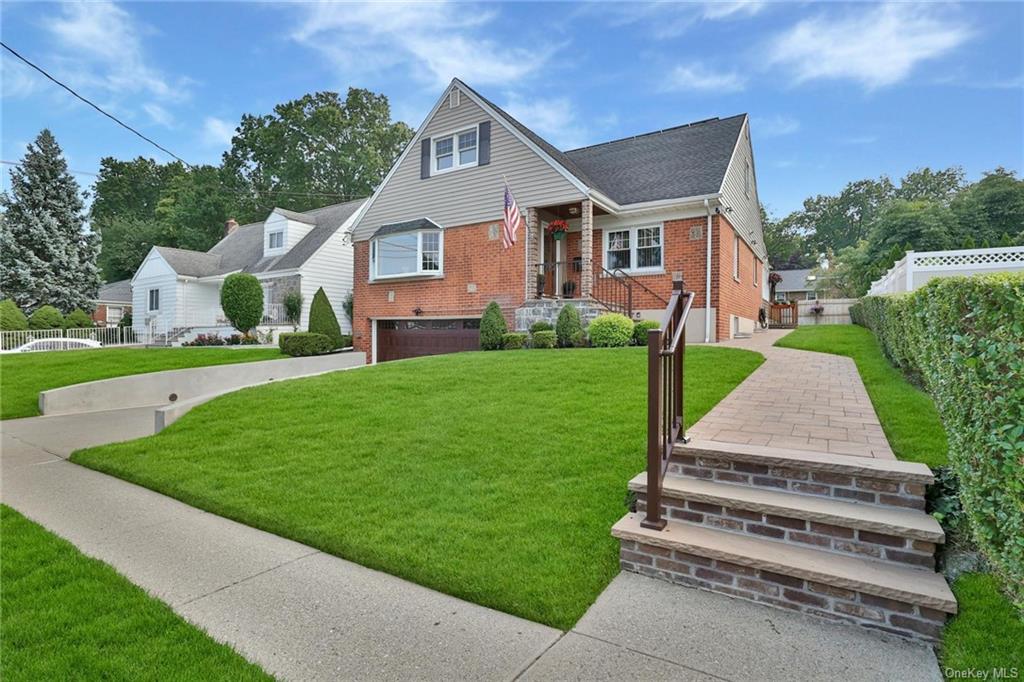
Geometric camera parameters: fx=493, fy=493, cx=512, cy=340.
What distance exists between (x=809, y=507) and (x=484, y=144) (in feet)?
41.4

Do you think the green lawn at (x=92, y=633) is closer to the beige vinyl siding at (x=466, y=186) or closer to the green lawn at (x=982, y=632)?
the green lawn at (x=982, y=632)

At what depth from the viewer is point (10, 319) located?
19.7 m

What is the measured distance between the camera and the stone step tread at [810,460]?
104 inches

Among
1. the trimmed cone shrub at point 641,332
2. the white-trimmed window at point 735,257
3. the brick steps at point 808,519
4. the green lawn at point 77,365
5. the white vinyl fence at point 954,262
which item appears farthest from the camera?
the white-trimmed window at point 735,257

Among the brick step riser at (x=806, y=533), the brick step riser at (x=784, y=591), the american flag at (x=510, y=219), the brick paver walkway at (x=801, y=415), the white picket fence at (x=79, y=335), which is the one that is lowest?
the brick step riser at (x=784, y=591)

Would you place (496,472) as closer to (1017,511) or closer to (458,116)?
(1017,511)

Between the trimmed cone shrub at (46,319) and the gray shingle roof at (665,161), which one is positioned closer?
the gray shingle roof at (665,161)

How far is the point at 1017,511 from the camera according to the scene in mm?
1813

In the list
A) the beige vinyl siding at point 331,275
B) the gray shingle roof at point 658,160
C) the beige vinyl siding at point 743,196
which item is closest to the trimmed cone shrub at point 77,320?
the beige vinyl siding at point 331,275

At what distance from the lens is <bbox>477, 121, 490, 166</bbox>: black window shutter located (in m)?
13.3

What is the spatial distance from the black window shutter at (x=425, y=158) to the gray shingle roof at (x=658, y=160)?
192cm

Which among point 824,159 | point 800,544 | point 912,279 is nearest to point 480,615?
point 800,544

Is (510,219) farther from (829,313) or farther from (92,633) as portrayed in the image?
(829,313)

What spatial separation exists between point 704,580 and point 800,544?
21.2 inches
